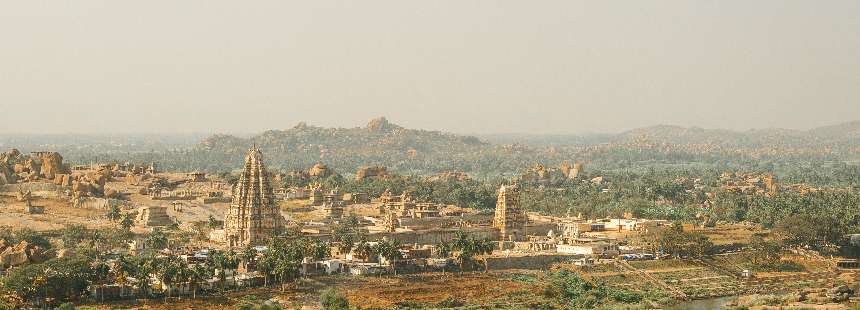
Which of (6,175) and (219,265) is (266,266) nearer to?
(219,265)

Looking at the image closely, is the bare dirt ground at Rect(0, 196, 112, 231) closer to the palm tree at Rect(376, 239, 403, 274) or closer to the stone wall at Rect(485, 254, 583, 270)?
the palm tree at Rect(376, 239, 403, 274)

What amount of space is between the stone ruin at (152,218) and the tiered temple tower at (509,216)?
27.5m

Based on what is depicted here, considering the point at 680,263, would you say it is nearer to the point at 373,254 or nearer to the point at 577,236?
the point at 577,236

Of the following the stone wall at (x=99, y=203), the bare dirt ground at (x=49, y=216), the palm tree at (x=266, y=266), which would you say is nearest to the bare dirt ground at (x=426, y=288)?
the palm tree at (x=266, y=266)

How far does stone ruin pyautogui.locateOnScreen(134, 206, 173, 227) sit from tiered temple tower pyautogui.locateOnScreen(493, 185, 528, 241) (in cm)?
2752

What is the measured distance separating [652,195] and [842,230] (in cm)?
4458

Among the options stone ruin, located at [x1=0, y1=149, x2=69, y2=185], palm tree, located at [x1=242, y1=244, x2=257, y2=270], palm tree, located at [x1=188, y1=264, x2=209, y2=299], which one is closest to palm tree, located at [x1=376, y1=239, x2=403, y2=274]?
palm tree, located at [x1=242, y1=244, x2=257, y2=270]

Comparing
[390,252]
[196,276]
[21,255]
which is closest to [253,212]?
[390,252]

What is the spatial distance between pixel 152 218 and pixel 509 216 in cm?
2953

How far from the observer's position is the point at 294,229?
86125mm

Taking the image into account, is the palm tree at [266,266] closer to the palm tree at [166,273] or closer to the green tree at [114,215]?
the palm tree at [166,273]

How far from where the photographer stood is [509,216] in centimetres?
9200

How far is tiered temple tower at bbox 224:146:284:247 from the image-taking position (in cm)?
A: 8025

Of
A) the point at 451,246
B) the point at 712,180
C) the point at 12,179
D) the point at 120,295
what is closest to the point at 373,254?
the point at 451,246
